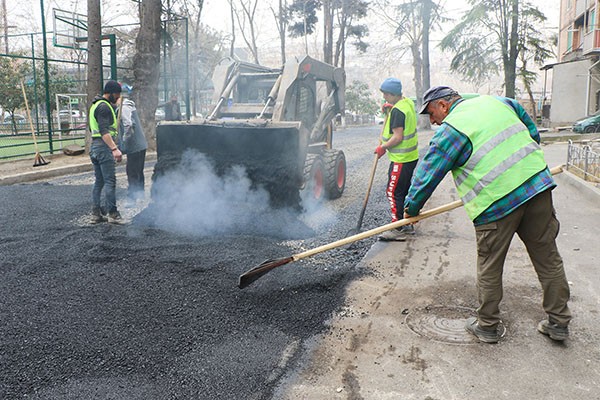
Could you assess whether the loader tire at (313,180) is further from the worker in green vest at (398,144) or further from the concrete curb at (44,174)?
the concrete curb at (44,174)

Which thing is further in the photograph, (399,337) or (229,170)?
(229,170)

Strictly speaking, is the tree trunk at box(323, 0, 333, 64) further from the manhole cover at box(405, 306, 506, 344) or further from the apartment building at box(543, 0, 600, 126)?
the manhole cover at box(405, 306, 506, 344)

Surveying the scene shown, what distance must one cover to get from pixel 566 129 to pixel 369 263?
2463cm

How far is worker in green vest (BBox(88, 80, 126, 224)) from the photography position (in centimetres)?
606

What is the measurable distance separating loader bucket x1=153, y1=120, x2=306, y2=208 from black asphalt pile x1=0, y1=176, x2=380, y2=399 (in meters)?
0.83

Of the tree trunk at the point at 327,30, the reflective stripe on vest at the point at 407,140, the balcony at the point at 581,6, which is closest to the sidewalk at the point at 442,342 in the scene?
the reflective stripe on vest at the point at 407,140

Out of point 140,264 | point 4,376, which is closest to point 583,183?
point 140,264

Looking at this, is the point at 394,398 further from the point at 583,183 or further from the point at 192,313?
the point at 583,183

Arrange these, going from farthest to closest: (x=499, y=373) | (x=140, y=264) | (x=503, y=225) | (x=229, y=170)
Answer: (x=229, y=170) → (x=140, y=264) → (x=503, y=225) → (x=499, y=373)

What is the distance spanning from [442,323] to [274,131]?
12.1 ft

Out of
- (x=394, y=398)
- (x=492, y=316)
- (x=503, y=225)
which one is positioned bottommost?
(x=394, y=398)

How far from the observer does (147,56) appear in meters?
14.1

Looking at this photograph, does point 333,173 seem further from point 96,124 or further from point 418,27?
point 418,27

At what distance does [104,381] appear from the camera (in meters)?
2.73
